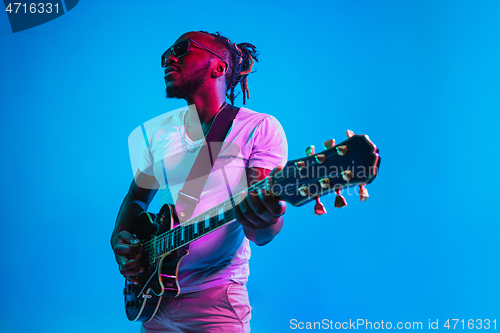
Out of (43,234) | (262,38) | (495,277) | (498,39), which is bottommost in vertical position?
(495,277)

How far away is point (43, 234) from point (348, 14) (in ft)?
7.85

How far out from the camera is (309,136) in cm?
197

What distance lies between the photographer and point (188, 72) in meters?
1.43

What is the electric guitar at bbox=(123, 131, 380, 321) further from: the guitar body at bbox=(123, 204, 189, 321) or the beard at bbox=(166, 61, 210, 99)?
the beard at bbox=(166, 61, 210, 99)

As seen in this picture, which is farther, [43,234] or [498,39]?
[43,234]

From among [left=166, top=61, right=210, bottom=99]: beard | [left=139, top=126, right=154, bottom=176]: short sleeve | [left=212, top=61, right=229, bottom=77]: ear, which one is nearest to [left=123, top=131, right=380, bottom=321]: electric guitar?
[left=139, top=126, right=154, bottom=176]: short sleeve

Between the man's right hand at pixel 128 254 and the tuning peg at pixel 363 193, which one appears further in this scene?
the man's right hand at pixel 128 254

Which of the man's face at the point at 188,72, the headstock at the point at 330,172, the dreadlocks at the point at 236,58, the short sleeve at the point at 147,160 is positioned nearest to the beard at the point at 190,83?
the man's face at the point at 188,72

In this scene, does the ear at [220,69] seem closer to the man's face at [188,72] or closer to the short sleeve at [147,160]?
the man's face at [188,72]

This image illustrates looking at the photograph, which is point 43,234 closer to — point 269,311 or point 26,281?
point 26,281

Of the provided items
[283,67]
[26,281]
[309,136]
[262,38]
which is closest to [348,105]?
[309,136]

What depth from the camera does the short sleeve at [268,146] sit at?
1.15 metres

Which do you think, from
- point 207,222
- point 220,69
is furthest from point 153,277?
point 220,69

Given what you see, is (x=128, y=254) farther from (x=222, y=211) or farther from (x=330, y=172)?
(x=330, y=172)
